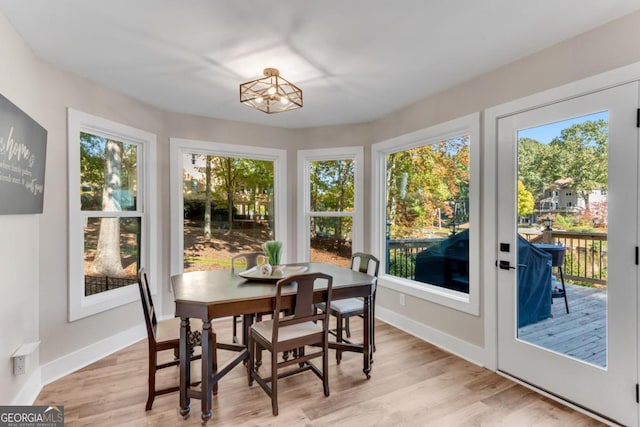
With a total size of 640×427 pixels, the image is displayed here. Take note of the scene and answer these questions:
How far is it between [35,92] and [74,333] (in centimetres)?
195

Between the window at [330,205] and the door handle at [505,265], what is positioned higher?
the window at [330,205]

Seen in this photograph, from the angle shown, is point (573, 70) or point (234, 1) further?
point (573, 70)

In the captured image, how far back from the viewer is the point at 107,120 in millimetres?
2992

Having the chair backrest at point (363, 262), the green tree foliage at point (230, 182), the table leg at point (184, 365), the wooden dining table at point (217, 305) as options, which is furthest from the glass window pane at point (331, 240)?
the table leg at point (184, 365)

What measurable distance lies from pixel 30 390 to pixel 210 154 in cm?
273

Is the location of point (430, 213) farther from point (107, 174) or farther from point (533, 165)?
point (107, 174)

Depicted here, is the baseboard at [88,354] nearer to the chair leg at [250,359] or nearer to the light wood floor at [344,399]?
the light wood floor at [344,399]

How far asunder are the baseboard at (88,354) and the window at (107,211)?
0.31 metres

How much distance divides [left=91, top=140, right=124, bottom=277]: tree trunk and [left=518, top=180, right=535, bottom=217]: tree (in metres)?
3.71

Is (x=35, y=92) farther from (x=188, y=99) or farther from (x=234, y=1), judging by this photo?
(x=234, y=1)

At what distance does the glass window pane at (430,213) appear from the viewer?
10.2 ft

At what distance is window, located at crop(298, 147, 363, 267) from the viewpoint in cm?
418

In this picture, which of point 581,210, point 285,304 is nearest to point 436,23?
point 581,210

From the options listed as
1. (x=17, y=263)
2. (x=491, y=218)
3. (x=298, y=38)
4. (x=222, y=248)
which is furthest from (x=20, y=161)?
(x=491, y=218)
